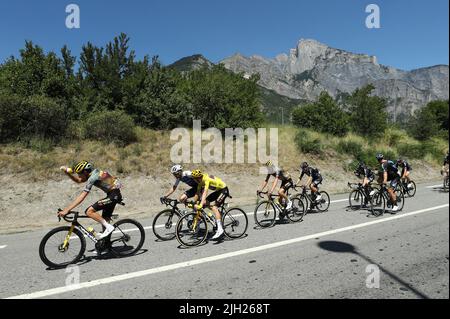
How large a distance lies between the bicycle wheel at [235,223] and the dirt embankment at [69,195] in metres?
4.06

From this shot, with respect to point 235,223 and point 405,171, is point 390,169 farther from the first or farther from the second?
point 235,223

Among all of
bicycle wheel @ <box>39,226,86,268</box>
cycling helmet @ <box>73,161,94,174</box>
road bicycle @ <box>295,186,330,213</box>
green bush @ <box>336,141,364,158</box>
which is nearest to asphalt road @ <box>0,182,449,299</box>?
bicycle wheel @ <box>39,226,86,268</box>

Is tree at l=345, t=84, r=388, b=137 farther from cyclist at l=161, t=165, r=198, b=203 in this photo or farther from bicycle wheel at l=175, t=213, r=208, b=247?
bicycle wheel at l=175, t=213, r=208, b=247

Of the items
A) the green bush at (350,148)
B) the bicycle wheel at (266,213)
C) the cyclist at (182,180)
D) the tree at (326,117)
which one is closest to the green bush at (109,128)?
the cyclist at (182,180)

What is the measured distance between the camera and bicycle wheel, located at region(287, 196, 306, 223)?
9.55 meters

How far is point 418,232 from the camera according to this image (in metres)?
7.66

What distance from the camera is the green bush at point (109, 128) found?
17.7 m

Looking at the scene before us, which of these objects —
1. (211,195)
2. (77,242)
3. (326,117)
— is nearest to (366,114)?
(326,117)
